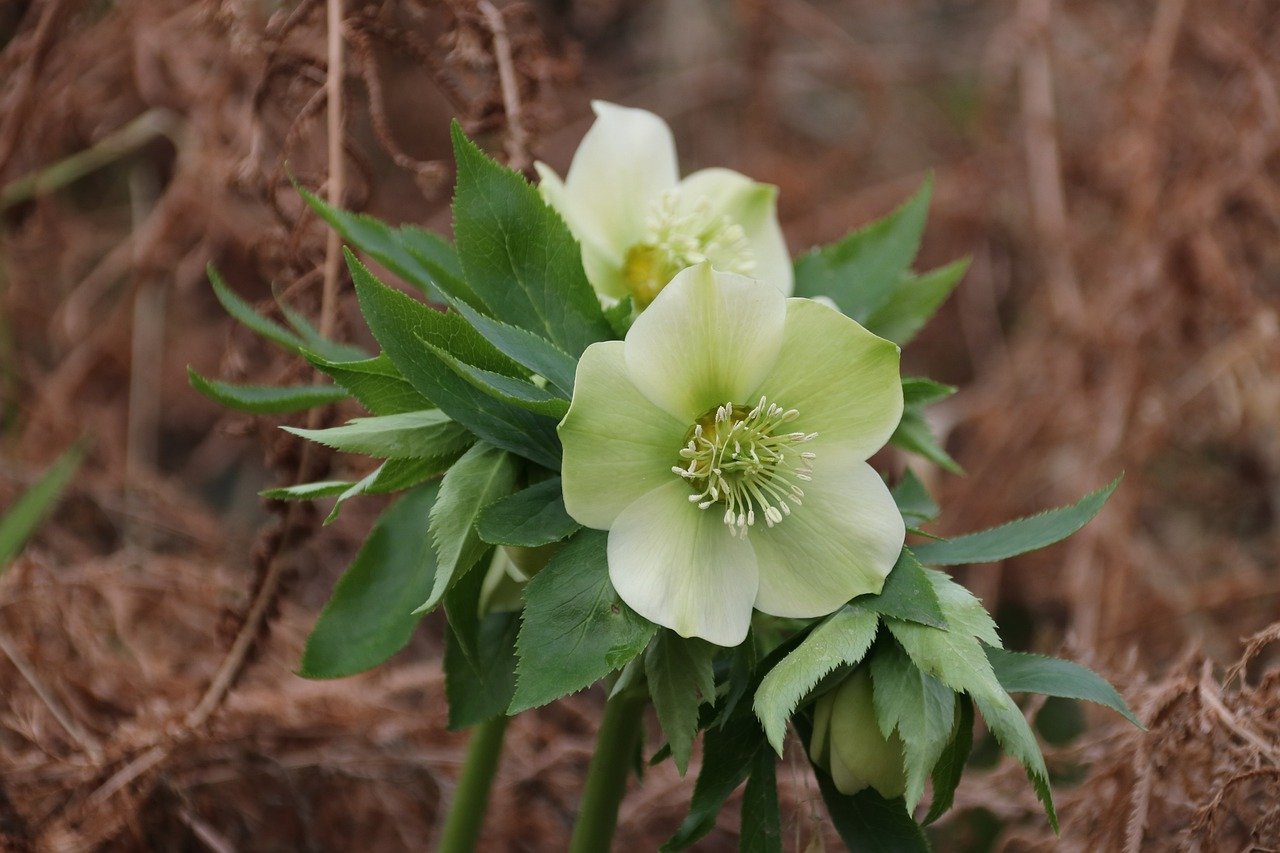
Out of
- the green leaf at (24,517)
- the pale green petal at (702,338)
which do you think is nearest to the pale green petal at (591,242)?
the pale green petal at (702,338)

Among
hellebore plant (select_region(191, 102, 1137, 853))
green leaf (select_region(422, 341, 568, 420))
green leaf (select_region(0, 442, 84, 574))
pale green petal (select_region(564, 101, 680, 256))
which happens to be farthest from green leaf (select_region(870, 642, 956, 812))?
green leaf (select_region(0, 442, 84, 574))

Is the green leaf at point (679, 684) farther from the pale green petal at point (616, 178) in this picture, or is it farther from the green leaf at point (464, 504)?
the pale green petal at point (616, 178)

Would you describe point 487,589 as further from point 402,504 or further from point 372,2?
point 372,2

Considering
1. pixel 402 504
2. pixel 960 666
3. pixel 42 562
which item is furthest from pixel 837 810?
pixel 42 562

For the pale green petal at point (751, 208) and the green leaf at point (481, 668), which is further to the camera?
the pale green petal at point (751, 208)

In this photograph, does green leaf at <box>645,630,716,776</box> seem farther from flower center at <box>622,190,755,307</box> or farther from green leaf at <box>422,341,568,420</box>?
flower center at <box>622,190,755,307</box>

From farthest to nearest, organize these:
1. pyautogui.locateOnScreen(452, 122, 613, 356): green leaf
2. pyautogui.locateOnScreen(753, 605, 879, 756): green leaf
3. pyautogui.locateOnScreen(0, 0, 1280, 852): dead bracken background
A: pyautogui.locateOnScreen(0, 0, 1280, 852): dead bracken background < pyautogui.locateOnScreen(452, 122, 613, 356): green leaf < pyautogui.locateOnScreen(753, 605, 879, 756): green leaf
